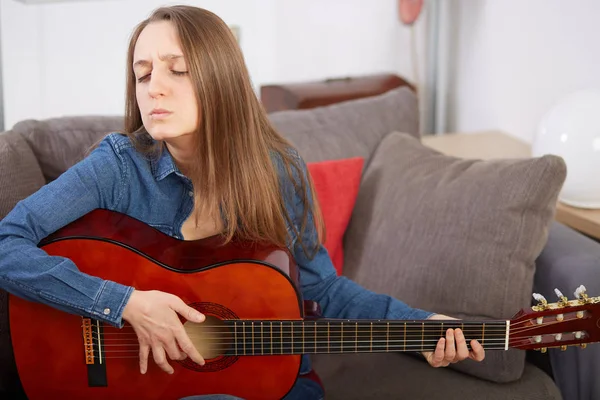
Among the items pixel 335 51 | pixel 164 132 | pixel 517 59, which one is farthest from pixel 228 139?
pixel 335 51

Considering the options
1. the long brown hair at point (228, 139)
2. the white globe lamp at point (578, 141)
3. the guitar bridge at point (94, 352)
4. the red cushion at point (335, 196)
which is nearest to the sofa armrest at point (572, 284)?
the white globe lamp at point (578, 141)

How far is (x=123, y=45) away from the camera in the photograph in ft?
11.1

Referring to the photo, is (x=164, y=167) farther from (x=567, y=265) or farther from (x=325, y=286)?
(x=567, y=265)

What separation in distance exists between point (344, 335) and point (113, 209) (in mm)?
492

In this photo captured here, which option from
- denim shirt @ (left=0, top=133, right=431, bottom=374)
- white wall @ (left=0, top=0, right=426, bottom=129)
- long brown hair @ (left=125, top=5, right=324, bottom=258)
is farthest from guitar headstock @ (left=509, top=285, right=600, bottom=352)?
white wall @ (left=0, top=0, right=426, bottom=129)

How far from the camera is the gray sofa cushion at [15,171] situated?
1641 millimetres

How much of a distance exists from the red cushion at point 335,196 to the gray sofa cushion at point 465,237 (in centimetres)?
5

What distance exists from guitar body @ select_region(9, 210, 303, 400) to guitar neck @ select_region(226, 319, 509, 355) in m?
0.03

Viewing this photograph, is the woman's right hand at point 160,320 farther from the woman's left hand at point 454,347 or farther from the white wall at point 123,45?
the white wall at point 123,45

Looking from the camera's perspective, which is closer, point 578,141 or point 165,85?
point 165,85

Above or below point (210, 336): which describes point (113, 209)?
above

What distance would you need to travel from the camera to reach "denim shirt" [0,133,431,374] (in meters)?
1.35

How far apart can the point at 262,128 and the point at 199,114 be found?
17 centimetres

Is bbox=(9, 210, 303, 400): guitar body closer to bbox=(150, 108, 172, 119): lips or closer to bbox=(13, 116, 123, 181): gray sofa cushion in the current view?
bbox=(150, 108, 172, 119): lips
